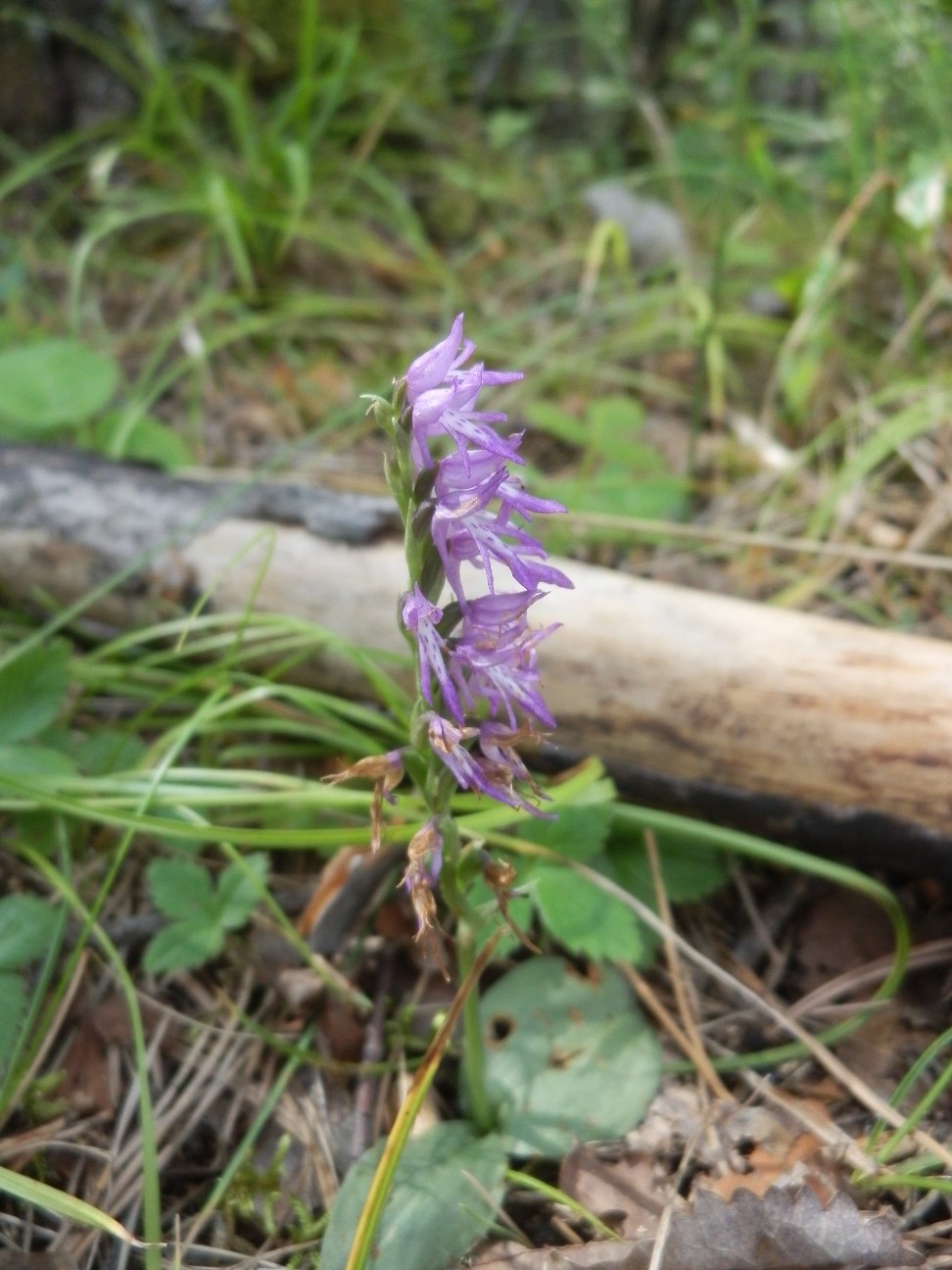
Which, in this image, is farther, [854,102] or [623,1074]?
[854,102]

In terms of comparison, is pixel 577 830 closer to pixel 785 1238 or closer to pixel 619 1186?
pixel 619 1186

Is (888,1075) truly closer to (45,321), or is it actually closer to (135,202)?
(45,321)

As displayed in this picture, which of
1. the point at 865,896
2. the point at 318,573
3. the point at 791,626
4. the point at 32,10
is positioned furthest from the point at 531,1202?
the point at 32,10

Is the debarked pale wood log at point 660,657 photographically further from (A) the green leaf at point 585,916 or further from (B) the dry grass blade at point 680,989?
(A) the green leaf at point 585,916

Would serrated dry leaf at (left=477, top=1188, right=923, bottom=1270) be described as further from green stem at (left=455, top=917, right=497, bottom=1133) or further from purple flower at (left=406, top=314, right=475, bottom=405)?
purple flower at (left=406, top=314, right=475, bottom=405)

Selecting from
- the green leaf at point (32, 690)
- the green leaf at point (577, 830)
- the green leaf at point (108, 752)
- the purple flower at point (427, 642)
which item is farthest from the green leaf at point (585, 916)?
the green leaf at point (32, 690)

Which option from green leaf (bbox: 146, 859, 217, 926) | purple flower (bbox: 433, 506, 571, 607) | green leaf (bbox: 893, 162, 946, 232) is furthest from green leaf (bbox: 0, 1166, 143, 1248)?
green leaf (bbox: 893, 162, 946, 232)

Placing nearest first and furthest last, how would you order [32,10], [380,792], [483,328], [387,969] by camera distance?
[380,792]
[387,969]
[483,328]
[32,10]
